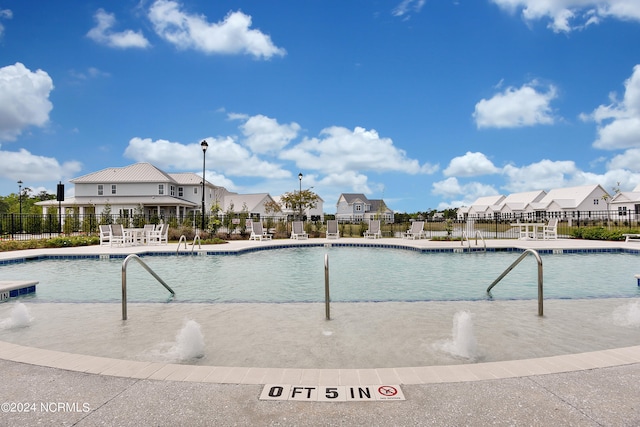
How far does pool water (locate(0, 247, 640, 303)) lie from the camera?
7.19 meters

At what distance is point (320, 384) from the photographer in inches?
113

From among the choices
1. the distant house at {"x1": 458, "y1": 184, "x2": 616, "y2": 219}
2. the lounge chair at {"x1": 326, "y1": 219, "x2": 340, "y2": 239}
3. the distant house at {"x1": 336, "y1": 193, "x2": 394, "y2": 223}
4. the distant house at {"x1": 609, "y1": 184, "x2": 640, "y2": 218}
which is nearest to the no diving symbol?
the lounge chair at {"x1": 326, "y1": 219, "x2": 340, "y2": 239}

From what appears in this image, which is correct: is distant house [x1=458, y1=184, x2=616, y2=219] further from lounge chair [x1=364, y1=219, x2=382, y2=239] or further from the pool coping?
the pool coping

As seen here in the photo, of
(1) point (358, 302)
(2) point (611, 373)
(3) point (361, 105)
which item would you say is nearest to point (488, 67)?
(3) point (361, 105)

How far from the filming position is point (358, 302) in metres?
6.26

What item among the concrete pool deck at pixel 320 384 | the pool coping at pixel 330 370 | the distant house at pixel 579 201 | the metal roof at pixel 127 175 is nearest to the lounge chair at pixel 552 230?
the pool coping at pixel 330 370

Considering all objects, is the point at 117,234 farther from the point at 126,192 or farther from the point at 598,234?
the point at 126,192

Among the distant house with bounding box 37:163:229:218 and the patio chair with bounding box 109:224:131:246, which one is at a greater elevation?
the distant house with bounding box 37:163:229:218

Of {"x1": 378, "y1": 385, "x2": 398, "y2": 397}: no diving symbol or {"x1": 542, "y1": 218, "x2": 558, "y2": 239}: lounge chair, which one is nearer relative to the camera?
{"x1": 378, "y1": 385, "x2": 398, "y2": 397}: no diving symbol

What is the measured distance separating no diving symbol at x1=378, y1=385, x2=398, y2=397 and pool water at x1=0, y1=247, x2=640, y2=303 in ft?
11.9

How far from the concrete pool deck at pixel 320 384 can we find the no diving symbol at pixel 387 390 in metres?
0.08

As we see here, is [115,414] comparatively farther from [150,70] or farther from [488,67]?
[488,67]

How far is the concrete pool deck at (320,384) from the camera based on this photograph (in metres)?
2.41

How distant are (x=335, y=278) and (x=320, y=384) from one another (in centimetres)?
624
